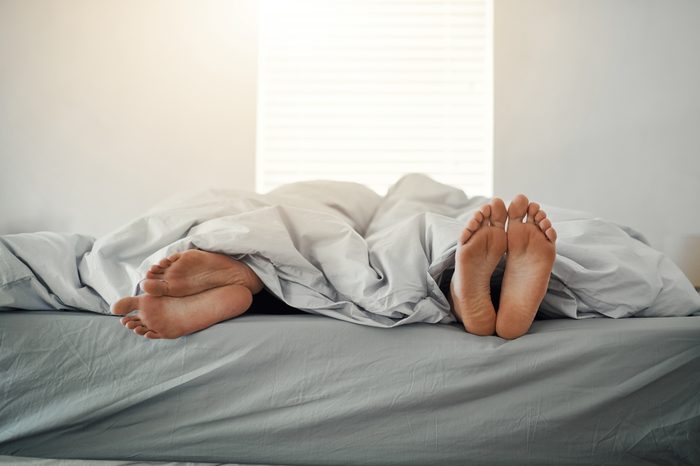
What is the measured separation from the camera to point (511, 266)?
1.03 m

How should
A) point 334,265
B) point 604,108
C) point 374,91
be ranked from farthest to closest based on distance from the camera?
point 374,91, point 604,108, point 334,265

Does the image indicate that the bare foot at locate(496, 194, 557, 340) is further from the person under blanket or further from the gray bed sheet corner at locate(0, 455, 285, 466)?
the gray bed sheet corner at locate(0, 455, 285, 466)

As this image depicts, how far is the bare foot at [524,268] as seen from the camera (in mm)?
988

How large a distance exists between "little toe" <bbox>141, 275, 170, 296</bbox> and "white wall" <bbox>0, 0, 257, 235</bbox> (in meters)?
1.88

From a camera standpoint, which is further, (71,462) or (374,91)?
(374,91)

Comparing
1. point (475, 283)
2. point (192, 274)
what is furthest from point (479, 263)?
point (192, 274)

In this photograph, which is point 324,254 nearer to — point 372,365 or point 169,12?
point 372,365

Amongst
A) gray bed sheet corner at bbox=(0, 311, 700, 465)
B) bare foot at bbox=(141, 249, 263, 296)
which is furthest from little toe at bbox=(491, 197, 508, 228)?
bare foot at bbox=(141, 249, 263, 296)

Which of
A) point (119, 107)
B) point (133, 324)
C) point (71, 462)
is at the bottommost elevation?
point (71, 462)

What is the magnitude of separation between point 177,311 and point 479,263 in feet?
1.69

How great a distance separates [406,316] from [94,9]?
8.49 ft

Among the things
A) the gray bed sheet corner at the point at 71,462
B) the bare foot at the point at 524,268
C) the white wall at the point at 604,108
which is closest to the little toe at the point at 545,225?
the bare foot at the point at 524,268

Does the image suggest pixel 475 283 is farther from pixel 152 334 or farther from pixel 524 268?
pixel 152 334

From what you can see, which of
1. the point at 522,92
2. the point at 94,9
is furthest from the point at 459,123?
the point at 94,9
